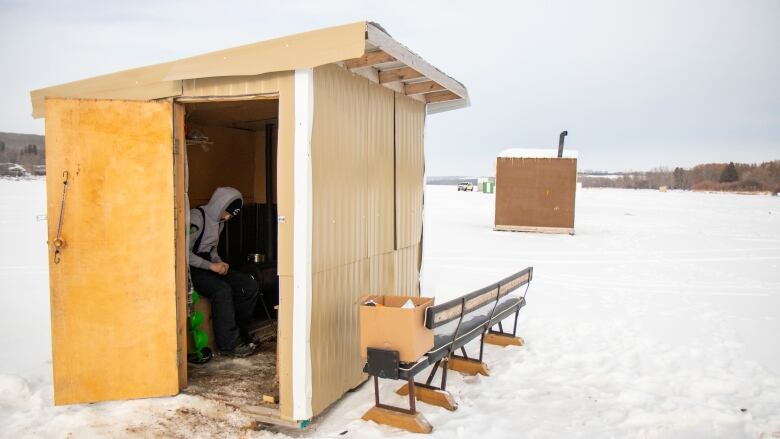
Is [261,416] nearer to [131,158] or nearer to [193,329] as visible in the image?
[193,329]

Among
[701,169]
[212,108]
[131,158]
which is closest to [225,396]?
[131,158]

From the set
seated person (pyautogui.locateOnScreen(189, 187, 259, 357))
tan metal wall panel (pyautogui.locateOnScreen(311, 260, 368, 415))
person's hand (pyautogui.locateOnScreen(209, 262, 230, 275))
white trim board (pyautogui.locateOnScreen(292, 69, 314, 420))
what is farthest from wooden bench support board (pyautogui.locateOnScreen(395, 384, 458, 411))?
person's hand (pyautogui.locateOnScreen(209, 262, 230, 275))

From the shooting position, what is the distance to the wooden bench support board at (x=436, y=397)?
14.5 feet

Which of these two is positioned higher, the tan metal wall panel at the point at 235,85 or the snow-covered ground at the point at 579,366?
the tan metal wall panel at the point at 235,85

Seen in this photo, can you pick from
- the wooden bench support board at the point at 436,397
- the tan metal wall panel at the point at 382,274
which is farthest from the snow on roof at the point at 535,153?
the wooden bench support board at the point at 436,397

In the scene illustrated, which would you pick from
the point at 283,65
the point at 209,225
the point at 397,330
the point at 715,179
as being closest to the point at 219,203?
the point at 209,225

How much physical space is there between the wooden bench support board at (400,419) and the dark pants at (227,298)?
2.03 meters

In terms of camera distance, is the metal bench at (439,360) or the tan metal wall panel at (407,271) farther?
the tan metal wall panel at (407,271)

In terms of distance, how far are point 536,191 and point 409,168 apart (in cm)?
1295

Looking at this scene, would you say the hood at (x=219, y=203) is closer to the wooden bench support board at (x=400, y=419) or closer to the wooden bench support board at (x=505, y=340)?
the wooden bench support board at (x=400, y=419)

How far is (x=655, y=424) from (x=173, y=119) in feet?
15.5

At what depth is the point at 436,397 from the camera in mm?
4488

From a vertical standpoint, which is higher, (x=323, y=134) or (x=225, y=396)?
(x=323, y=134)

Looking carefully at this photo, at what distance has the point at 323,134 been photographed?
418cm
